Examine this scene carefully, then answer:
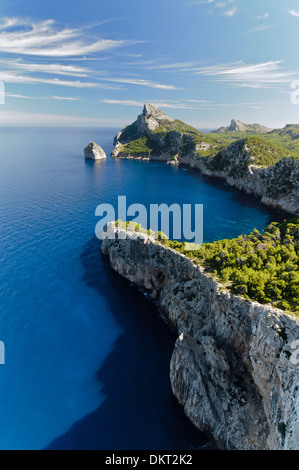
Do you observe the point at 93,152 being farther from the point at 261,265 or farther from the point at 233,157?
the point at 261,265

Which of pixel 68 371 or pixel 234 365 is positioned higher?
pixel 234 365

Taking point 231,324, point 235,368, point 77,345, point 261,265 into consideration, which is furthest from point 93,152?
point 235,368

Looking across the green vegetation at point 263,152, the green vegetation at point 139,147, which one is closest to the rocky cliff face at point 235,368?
the green vegetation at point 263,152

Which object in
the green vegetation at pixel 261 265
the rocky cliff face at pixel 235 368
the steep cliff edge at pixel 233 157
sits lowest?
the rocky cliff face at pixel 235 368

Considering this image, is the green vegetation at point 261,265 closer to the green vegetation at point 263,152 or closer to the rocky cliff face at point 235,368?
the rocky cliff face at point 235,368
